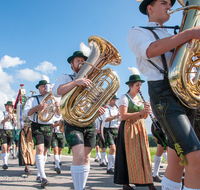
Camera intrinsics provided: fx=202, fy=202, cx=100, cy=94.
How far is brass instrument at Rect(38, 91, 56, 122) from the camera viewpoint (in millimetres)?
5045

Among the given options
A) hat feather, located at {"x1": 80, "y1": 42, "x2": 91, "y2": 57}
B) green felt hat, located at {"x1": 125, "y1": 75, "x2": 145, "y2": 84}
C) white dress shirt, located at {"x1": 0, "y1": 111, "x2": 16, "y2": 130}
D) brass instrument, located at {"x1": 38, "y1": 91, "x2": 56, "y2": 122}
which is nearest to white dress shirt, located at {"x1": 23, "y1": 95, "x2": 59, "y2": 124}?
brass instrument, located at {"x1": 38, "y1": 91, "x2": 56, "y2": 122}

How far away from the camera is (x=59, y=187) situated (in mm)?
4305

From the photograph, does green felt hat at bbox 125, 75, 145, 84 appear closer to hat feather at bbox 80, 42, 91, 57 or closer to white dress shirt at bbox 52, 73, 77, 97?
hat feather at bbox 80, 42, 91, 57

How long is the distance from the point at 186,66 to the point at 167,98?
313 millimetres

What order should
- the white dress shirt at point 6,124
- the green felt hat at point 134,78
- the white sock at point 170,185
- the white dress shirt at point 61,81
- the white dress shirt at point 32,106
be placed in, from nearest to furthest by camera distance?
the white sock at point 170,185
the white dress shirt at point 61,81
the green felt hat at point 134,78
the white dress shirt at point 32,106
the white dress shirt at point 6,124

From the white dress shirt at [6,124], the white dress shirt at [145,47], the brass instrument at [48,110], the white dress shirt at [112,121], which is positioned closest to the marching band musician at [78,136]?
the white dress shirt at [145,47]

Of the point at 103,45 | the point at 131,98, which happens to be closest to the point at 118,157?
the point at 131,98

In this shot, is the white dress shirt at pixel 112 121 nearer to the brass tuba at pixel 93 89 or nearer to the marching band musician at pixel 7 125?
the brass tuba at pixel 93 89

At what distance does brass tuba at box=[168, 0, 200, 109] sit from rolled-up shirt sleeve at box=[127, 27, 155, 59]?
268 mm

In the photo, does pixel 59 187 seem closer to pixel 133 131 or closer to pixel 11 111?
pixel 133 131

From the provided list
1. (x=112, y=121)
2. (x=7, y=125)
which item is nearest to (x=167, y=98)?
(x=112, y=121)

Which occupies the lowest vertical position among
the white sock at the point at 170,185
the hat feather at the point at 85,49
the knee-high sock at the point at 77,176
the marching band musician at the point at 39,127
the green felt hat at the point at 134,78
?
the knee-high sock at the point at 77,176

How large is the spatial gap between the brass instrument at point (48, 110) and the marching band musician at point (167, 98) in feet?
11.5

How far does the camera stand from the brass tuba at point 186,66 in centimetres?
169
